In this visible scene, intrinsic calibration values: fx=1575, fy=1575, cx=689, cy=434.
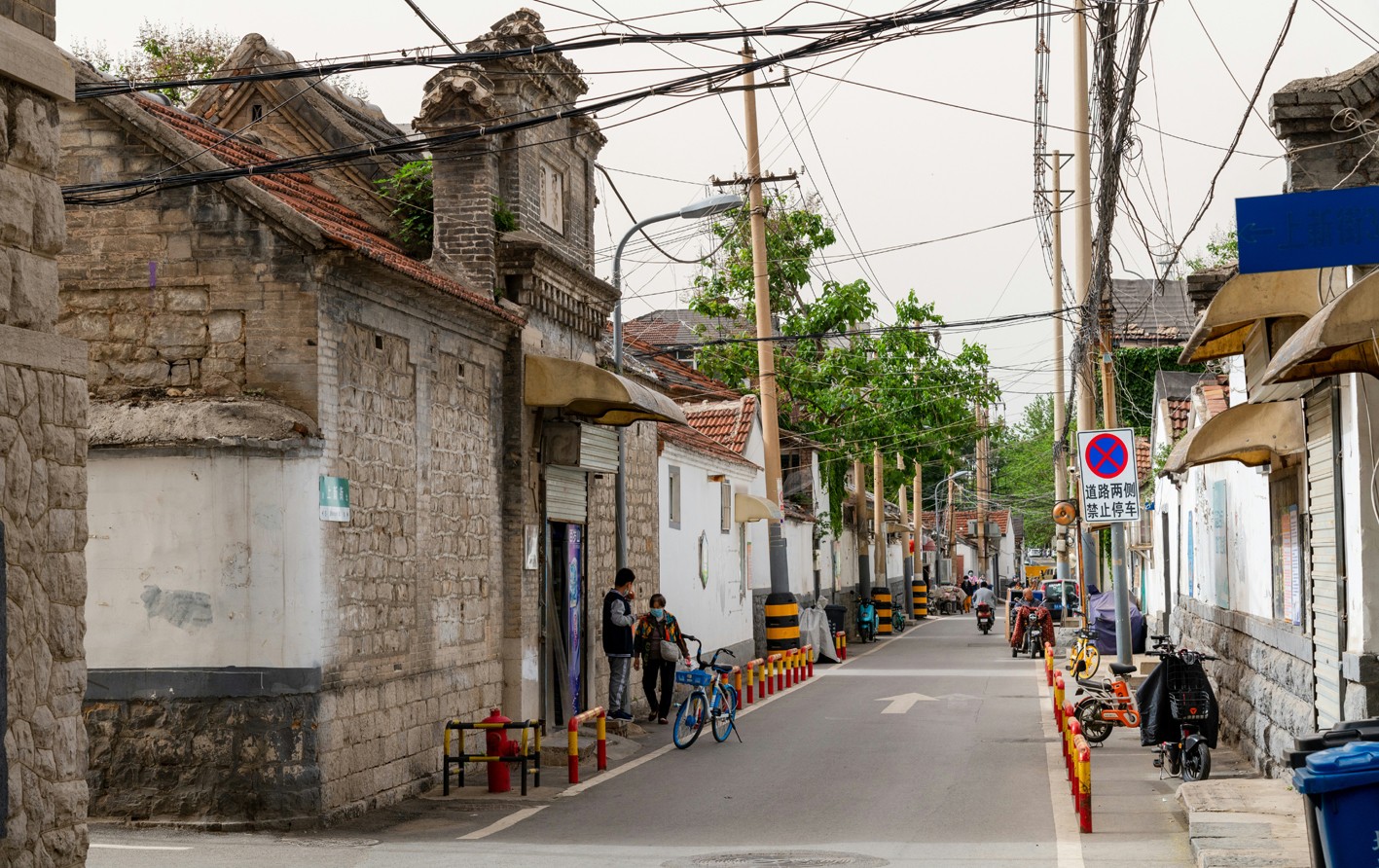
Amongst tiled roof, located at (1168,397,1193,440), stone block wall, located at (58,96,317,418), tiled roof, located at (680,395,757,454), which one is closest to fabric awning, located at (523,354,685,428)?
stone block wall, located at (58,96,317,418)

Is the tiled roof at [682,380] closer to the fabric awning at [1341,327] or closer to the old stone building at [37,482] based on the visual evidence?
the fabric awning at [1341,327]

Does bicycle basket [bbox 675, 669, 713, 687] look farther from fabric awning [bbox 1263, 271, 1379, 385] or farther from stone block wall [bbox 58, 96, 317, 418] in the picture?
fabric awning [bbox 1263, 271, 1379, 385]

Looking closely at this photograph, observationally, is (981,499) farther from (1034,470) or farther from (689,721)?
(689,721)

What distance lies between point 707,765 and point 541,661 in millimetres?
2631

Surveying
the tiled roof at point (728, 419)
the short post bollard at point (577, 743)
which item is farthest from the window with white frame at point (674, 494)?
the short post bollard at point (577, 743)

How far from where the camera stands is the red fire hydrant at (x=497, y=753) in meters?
15.1

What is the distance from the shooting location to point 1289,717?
13266 mm

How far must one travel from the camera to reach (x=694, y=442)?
29.5m

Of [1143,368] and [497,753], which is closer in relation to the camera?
[497,753]

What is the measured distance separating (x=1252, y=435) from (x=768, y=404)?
647 inches

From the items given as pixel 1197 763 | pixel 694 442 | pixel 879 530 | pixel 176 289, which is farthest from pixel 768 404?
pixel 879 530

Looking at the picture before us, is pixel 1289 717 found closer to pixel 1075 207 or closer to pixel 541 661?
pixel 541 661

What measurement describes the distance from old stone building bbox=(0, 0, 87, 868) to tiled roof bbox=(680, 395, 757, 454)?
28077 mm

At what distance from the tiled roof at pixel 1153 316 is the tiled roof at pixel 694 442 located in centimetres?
1687
